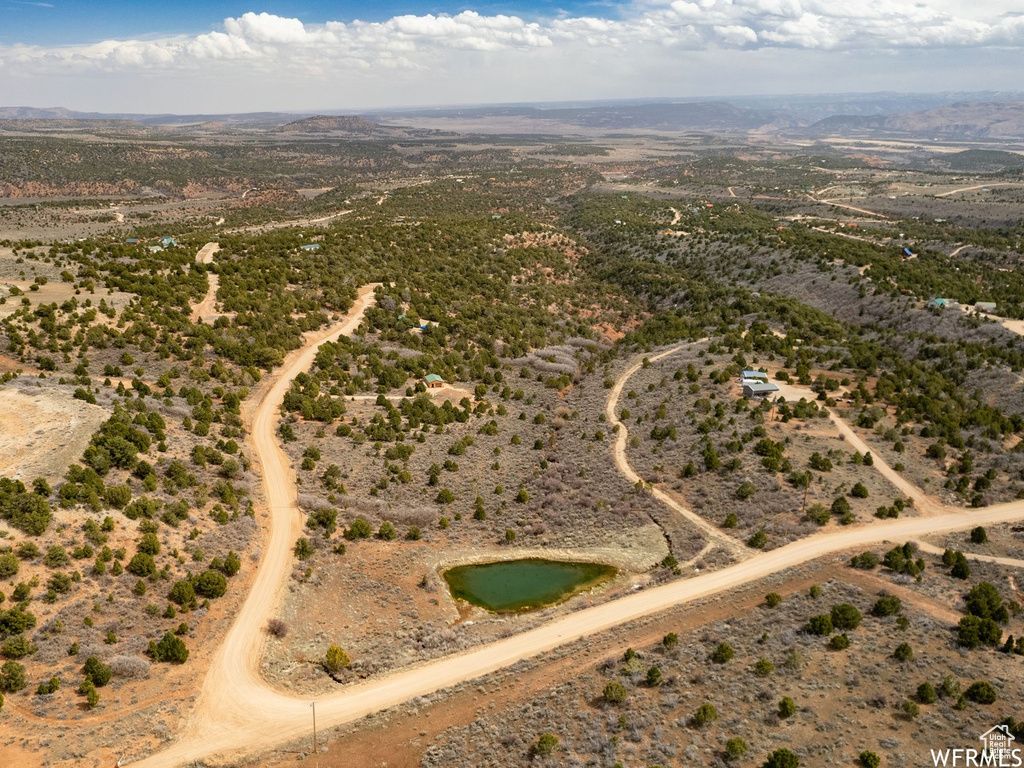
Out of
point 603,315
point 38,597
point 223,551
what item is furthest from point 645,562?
point 603,315

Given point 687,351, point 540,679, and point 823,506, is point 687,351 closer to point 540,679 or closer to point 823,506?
point 823,506

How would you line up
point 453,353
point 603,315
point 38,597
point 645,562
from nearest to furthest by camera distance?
1. point 38,597
2. point 645,562
3. point 453,353
4. point 603,315

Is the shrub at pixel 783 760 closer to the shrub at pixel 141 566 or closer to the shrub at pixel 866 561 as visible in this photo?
the shrub at pixel 866 561

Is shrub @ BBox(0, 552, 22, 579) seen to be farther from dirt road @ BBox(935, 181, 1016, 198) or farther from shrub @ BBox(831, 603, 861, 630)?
dirt road @ BBox(935, 181, 1016, 198)

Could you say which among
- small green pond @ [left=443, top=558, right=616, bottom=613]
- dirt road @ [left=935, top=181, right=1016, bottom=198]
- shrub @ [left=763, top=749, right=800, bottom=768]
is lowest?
small green pond @ [left=443, top=558, right=616, bottom=613]

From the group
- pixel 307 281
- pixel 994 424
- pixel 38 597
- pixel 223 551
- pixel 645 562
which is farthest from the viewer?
pixel 307 281

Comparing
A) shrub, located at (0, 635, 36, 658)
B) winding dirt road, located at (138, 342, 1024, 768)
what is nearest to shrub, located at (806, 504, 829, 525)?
winding dirt road, located at (138, 342, 1024, 768)
